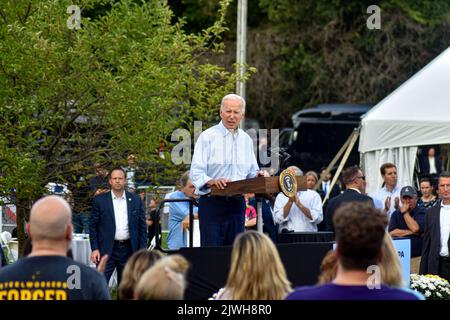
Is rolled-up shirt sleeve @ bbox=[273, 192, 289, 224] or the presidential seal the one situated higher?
the presidential seal

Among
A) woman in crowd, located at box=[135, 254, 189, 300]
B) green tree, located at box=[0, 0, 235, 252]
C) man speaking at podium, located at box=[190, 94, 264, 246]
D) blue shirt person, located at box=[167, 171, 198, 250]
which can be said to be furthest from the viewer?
blue shirt person, located at box=[167, 171, 198, 250]

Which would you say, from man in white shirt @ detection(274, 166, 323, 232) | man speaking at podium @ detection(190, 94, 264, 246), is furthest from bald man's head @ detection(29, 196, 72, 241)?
man in white shirt @ detection(274, 166, 323, 232)

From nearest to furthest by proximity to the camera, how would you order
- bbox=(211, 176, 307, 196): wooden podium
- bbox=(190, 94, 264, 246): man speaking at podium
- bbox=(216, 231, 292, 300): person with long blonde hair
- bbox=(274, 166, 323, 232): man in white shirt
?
bbox=(216, 231, 292, 300): person with long blonde hair, bbox=(211, 176, 307, 196): wooden podium, bbox=(190, 94, 264, 246): man speaking at podium, bbox=(274, 166, 323, 232): man in white shirt

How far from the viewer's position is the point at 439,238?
13.3m

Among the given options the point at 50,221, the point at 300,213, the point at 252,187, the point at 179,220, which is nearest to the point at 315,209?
the point at 300,213

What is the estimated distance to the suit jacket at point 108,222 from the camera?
12.3 m

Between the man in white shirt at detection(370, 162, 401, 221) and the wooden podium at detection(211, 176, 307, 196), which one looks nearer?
the wooden podium at detection(211, 176, 307, 196)

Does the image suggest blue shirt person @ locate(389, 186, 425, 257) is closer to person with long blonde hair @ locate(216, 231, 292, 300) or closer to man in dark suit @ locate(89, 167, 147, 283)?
man in dark suit @ locate(89, 167, 147, 283)

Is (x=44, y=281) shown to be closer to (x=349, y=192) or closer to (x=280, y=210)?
(x=349, y=192)

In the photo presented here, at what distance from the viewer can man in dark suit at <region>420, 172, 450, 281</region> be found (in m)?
13.2

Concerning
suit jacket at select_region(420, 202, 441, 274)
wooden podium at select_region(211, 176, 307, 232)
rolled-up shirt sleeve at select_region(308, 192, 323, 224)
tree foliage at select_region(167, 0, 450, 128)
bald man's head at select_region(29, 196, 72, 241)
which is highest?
tree foliage at select_region(167, 0, 450, 128)

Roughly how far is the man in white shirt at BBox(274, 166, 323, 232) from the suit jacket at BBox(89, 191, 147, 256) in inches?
130

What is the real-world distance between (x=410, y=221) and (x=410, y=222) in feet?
0.04
